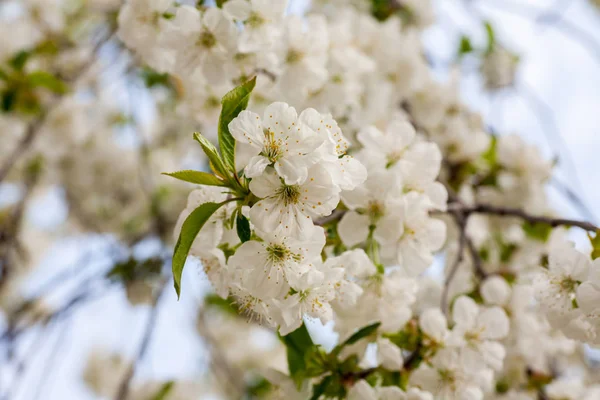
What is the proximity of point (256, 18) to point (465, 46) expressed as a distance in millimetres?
1932

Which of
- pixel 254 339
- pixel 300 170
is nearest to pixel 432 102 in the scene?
pixel 300 170

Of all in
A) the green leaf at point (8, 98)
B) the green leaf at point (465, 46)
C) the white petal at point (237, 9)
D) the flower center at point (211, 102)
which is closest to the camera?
the white petal at point (237, 9)

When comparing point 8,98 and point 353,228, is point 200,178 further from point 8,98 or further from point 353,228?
point 8,98

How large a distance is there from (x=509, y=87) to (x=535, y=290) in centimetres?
200

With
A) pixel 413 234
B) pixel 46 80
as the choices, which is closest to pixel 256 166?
pixel 413 234

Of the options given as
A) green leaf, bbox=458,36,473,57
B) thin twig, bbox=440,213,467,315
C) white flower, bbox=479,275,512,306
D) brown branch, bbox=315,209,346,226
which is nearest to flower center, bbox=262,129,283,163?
brown branch, bbox=315,209,346,226

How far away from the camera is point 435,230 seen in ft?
3.38

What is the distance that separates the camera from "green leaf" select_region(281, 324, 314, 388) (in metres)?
1.02

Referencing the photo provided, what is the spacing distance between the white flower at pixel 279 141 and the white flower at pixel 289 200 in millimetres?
20

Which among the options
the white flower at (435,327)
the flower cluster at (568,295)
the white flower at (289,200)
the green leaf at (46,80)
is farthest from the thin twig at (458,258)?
the green leaf at (46,80)

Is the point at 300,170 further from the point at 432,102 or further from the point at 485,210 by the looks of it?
the point at 432,102

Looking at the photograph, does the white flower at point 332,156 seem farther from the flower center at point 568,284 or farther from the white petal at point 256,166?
the flower center at point 568,284

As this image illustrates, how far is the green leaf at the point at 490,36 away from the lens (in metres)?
2.65

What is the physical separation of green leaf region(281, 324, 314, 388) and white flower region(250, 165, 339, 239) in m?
0.32
